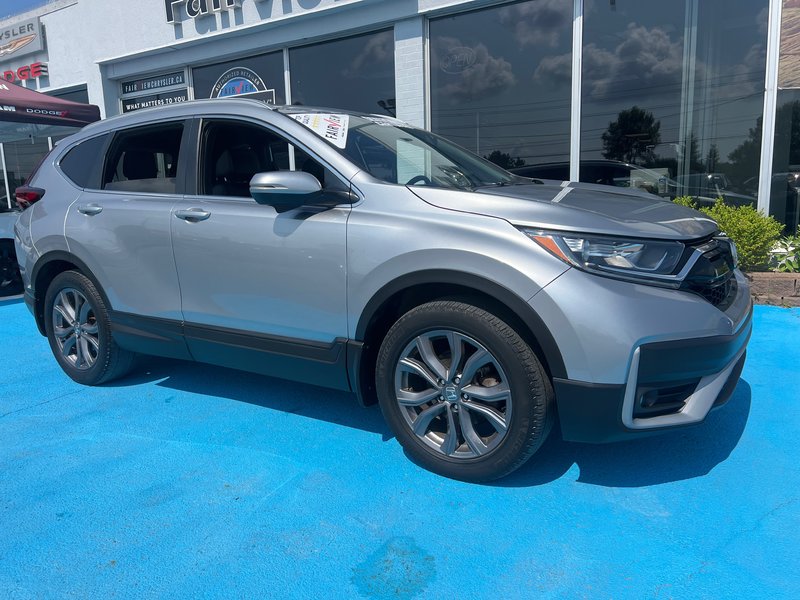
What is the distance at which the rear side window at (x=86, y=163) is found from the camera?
3824 millimetres

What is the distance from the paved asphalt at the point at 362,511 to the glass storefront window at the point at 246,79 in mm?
7156

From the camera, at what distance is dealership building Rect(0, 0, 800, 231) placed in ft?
21.4

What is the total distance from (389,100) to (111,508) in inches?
281

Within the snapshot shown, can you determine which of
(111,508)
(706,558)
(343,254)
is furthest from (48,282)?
(706,558)

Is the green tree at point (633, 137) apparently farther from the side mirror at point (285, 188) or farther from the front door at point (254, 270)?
the side mirror at point (285, 188)

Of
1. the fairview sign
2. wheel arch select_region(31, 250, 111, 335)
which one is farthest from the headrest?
the fairview sign

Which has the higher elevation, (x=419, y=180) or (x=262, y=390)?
(x=419, y=180)

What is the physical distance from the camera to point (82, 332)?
158 inches

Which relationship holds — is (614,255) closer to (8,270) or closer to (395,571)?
(395,571)

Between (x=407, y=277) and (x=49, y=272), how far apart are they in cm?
291

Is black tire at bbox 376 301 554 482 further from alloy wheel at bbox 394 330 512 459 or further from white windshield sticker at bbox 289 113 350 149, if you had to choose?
white windshield sticker at bbox 289 113 350 149

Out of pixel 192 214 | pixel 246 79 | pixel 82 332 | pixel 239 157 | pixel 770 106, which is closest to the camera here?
pixel 192 214

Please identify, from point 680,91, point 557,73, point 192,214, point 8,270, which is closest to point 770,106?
point 680,91

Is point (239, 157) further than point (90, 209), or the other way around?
point (90, 209)
